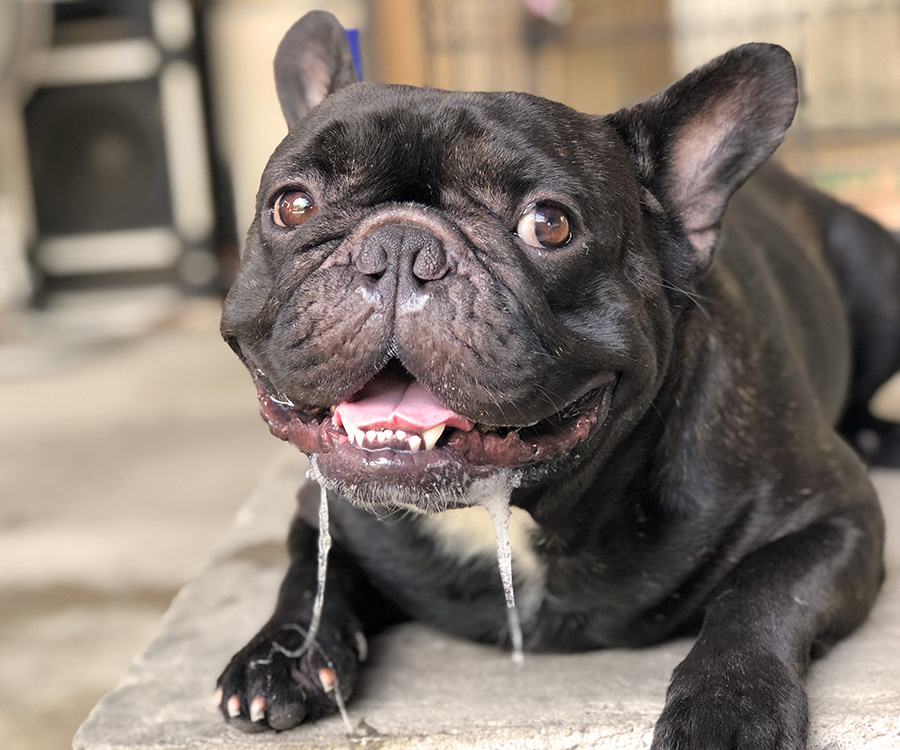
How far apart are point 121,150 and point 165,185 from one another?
450 millimetres

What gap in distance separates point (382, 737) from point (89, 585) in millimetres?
1478

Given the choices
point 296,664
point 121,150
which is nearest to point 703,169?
point 296,664

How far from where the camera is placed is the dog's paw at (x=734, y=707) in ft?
4.84

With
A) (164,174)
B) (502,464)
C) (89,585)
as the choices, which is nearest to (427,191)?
(502,464)

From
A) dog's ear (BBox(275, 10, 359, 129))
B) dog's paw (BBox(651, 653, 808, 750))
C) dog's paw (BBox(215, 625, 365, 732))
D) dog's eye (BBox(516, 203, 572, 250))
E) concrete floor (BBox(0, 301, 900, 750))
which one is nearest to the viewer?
dog's paw (BBox(651, 653, 808, 750))

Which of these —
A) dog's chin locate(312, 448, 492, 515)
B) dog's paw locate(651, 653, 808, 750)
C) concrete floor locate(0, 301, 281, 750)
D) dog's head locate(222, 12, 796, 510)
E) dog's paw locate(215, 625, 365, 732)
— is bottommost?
concrete floor locate(0, 301, 281, 750)

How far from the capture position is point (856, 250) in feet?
10.2

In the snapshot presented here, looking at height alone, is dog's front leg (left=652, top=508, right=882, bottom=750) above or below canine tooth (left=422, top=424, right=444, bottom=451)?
below

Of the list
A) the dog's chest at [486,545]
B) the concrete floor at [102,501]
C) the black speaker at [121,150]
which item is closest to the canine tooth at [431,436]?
the dog's chest at [486,545]

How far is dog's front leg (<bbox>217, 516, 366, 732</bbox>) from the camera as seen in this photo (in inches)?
68.6

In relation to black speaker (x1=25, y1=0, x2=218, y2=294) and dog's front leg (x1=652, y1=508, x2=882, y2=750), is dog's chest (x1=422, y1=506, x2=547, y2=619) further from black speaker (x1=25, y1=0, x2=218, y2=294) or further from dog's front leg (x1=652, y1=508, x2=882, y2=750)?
black speaker (x1=25, y1=0, x2=218, y2=294)

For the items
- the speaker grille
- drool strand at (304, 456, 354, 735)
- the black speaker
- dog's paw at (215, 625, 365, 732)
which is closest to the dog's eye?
drool strand at (304, 456, 354, 735)

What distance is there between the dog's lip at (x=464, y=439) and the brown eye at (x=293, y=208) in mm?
252

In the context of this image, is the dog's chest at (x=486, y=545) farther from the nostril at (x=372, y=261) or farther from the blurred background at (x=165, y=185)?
the blurred background at (x=165, y=185)
